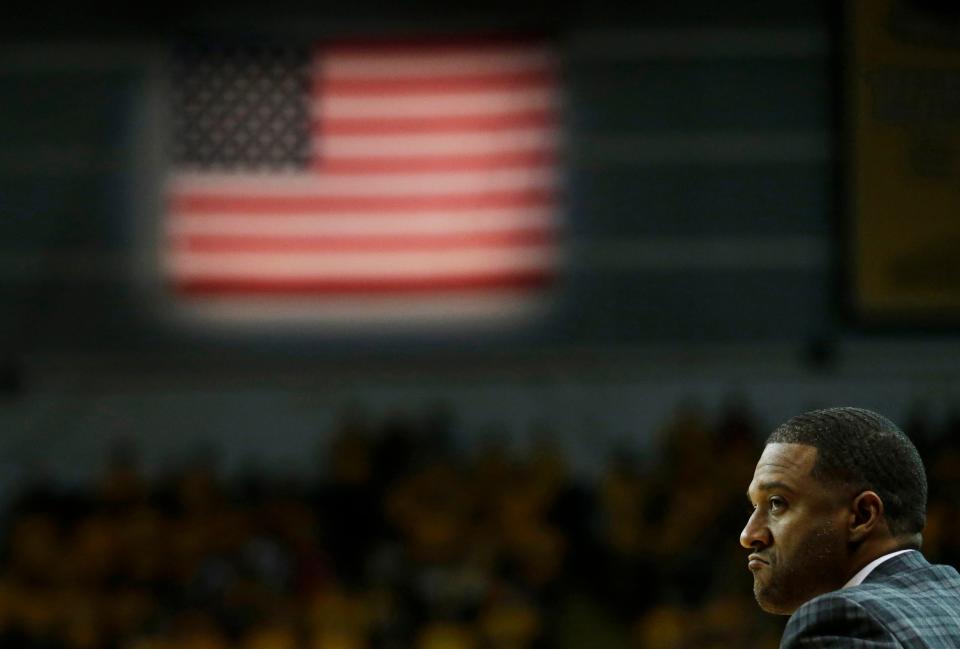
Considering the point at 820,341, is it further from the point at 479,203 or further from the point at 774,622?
the point at 774,622

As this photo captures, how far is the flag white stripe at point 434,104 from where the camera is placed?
11289 mm

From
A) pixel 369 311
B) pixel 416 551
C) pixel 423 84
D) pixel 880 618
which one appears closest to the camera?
pixel 880 618

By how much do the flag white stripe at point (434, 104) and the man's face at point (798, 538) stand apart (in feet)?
30.9

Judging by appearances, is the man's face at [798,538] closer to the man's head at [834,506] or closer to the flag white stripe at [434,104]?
the man's head at [834,506]

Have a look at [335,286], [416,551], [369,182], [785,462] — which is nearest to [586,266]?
[369,182]

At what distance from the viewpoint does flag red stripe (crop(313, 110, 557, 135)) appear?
1127 centimetres

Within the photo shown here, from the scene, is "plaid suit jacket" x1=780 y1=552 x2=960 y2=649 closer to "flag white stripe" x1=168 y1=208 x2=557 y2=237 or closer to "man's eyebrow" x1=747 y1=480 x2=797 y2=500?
"man's eyebrow" x1=747 y1=480 x2=797 y2=500

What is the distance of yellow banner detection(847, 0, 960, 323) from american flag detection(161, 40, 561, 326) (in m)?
2.21

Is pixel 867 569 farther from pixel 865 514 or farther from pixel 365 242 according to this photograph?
pixel 365 242

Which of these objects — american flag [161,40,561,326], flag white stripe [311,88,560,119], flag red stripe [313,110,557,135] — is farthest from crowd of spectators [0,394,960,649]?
flag white stripe [311,88,560,119]

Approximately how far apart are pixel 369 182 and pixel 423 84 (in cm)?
77

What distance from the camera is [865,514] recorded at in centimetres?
195

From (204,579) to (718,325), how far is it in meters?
4.42

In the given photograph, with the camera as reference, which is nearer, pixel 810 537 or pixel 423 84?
pixel 810 537
